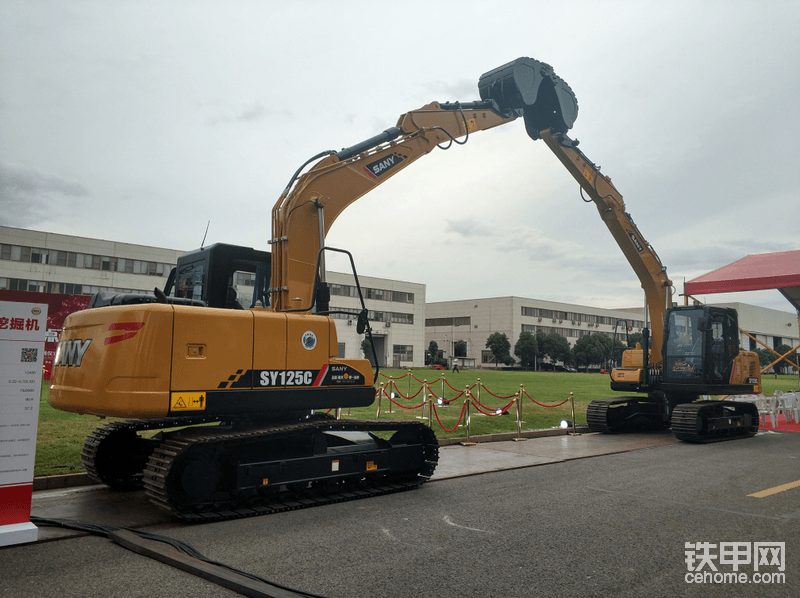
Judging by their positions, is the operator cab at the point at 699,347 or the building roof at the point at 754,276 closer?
the operator cab at the point at 699,347

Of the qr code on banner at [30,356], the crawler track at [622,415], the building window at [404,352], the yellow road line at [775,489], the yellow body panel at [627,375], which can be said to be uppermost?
the building window at [404,352]

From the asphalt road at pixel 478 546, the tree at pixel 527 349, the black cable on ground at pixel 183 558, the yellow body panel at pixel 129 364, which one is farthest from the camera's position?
the tree at pixel 527 349

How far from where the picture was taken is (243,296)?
26.3ft

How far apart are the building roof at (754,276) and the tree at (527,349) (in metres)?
71.0

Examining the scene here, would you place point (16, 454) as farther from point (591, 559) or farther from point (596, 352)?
point (596, 352)

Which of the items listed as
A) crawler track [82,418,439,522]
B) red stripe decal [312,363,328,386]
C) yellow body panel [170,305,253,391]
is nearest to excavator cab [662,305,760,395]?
crawler track [82,418,439,522]

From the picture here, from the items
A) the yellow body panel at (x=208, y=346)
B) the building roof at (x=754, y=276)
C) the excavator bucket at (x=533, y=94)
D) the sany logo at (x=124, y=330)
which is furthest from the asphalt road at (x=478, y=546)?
the building roof at (x=754, y=276)

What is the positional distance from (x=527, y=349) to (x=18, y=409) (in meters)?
88.5

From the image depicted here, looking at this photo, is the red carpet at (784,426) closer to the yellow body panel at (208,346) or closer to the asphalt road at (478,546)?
the asphalt road at (478,546)

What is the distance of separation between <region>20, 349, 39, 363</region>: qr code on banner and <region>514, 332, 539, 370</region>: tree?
8790 centimetres

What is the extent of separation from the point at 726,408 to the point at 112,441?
14.8 meters

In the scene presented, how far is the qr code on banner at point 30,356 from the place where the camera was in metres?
5.66

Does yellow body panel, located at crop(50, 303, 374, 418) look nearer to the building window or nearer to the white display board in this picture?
the white display board

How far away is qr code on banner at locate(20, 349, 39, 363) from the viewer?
5665 mm
